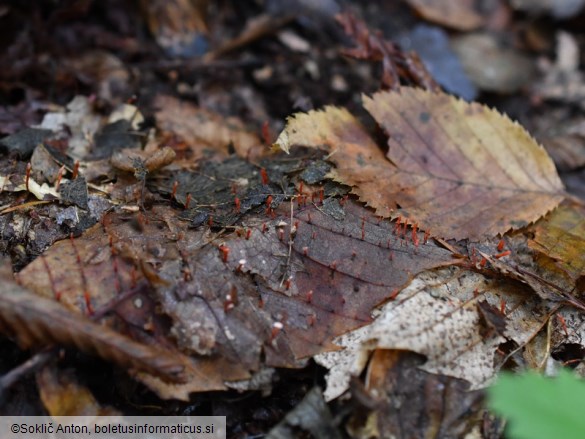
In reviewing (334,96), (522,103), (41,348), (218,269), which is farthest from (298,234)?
(522,103)

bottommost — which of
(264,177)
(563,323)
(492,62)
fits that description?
Result: (563,323)

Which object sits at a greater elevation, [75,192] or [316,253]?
[316,253]

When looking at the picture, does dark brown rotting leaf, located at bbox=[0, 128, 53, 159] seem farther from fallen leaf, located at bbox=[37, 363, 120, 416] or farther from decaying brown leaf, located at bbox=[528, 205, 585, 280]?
decaying brown leaf, located at bbox=[528, 205, 585, 280]

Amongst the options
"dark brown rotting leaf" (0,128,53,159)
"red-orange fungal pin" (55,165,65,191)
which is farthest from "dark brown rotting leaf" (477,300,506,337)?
"dark brown rotting leaf" (0,128,53,159)

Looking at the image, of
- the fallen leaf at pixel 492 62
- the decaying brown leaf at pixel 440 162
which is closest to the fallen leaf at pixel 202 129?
the decaying brown leaf at pixel 440 162

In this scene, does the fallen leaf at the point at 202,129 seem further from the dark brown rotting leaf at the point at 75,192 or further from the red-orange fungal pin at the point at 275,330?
the red-orange fungal pin at the point at 275,330

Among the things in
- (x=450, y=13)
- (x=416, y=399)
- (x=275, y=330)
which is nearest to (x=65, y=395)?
(x=275, y=330)

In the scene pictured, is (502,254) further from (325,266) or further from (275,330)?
(275,330)
